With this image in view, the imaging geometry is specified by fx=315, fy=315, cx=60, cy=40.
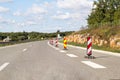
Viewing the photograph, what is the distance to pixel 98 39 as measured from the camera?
4541 cm

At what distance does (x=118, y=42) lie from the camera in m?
34.2

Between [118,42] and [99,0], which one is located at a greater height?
[99,0]

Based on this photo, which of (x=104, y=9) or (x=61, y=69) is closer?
(x=61, y=69)

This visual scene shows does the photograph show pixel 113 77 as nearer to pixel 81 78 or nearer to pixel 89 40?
pixel 81 78

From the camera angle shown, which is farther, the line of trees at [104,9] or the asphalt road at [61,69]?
the line of trees at [104,9]

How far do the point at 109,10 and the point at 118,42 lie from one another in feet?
152

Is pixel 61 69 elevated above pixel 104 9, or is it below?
below

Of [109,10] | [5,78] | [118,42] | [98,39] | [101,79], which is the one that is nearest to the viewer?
[101,79]

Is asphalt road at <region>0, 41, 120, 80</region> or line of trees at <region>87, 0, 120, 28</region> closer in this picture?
asphalt road at <region>0, 41, 120, 80</region>

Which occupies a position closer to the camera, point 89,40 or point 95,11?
point 89,40

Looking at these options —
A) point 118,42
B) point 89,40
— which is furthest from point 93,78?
point 118,42

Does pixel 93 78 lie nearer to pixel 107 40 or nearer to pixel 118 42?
pixel 118 42

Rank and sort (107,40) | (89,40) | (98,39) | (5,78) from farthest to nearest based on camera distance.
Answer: (98,39) → (107,40) → (89,40) → (5,78)

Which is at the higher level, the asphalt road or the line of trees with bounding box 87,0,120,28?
the line of trees with bounding box 87,0,120,28
